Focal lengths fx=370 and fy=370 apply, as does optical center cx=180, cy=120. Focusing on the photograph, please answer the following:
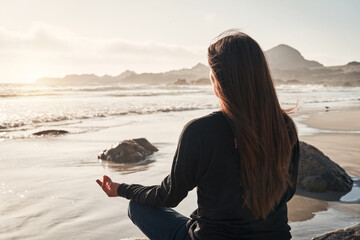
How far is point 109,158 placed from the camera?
645 cm

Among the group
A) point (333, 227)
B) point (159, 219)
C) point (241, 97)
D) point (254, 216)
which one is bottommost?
point (333, 227)

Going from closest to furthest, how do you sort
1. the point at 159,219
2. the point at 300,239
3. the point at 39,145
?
the point at 159,219 < the point at 300,239 < the point at 39,145

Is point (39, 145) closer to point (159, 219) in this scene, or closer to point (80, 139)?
point (80, 139)

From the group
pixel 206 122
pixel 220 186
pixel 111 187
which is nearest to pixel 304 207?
pixel 111 187

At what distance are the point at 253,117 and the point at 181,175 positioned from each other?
1.49ft

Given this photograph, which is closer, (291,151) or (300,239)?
(291,151)

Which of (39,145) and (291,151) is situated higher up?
(291,151)

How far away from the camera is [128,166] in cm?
611

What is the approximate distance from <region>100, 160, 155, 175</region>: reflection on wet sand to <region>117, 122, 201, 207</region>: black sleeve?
367cm

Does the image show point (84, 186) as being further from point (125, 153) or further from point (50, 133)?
point (50, 133)

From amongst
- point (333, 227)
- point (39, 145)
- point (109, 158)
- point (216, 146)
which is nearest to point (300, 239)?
point (333, 227)

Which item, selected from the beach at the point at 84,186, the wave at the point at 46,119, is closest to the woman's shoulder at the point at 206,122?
the beach at the point at 84,186

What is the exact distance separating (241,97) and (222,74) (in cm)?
15

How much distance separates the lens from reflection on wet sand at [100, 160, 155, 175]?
5.84 meters
